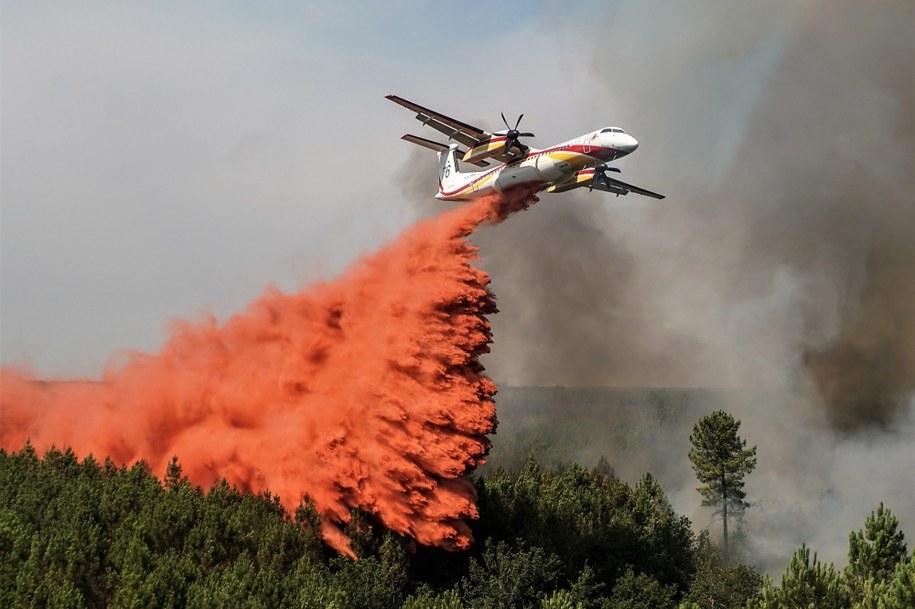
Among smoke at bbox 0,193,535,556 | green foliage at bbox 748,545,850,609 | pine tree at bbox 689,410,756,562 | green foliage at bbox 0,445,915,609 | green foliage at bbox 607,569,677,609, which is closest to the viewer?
green foliage at bbox 0,445,915,609

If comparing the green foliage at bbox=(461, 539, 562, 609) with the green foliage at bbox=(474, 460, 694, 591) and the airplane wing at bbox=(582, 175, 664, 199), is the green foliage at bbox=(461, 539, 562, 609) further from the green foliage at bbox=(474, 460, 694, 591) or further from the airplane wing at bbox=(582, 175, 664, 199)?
the airplane wing at bbox=(582, 175, 664, 199)

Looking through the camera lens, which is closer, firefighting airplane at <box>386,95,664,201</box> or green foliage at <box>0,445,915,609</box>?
green foliage at <box>0,445,915,609</box>

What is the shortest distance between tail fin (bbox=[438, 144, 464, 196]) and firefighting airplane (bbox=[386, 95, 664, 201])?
126 centimetres

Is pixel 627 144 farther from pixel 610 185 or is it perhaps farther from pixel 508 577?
pixel 508 577

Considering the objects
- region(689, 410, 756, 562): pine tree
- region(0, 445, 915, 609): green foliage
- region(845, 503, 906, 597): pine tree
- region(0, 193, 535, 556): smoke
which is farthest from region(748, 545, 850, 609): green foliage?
region(689, 410, 756, 562): pine tree

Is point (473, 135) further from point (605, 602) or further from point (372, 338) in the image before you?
point (605, 602)

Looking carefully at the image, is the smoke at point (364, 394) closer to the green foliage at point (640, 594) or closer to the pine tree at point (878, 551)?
the green foliage at point (640, 594)

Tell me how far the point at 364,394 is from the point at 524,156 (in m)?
16.2

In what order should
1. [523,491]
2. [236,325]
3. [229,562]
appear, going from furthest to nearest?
[523,491] < [236,325] < [229,562]

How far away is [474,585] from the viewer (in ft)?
159

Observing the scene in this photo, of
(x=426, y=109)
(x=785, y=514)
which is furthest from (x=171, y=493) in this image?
(x=785, y=514)

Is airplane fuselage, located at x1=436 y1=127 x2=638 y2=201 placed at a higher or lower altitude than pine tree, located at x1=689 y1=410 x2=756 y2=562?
higher

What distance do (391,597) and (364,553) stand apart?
2.80 meters

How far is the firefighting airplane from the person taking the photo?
157ft
